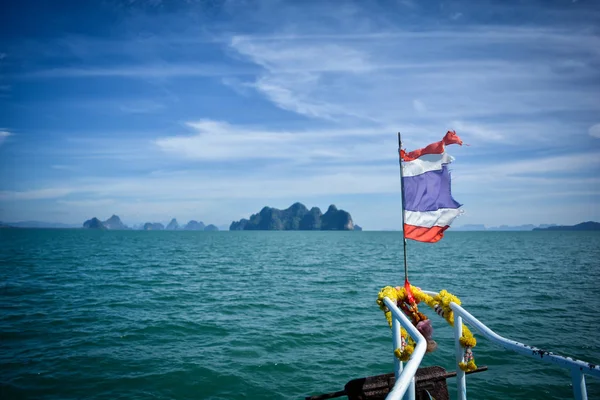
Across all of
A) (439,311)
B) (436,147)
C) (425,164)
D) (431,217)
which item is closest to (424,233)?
(431,217)

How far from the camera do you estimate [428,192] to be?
803cm

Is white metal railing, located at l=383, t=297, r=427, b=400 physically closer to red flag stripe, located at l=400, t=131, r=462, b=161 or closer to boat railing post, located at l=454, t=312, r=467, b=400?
boat railing post, located at l=454, t=312, r=467, b=400

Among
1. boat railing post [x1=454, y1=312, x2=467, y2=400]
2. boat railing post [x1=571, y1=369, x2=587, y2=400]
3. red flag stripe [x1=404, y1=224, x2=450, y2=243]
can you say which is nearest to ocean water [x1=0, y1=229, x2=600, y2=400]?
boat railing post [x1=454, y1=312, x2=467, y2=400]

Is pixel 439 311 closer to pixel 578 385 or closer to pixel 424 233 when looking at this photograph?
pixel 424 233

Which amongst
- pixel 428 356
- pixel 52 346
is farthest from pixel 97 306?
pixel 428 356

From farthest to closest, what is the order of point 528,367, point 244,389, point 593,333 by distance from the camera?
point 593,333, point 528,367, point 244,389

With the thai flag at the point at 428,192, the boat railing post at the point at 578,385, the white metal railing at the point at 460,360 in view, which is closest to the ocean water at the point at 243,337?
the white metal railing at the point at 460,360

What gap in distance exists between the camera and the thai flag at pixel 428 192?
7.89m

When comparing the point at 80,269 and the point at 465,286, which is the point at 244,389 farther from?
the point at 80,269

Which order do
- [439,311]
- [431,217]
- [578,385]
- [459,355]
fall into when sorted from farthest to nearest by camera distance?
[431,217] → [439,311] → [459,355] → [578,385]

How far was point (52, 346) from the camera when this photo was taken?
14273mm

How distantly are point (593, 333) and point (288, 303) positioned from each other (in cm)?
1713

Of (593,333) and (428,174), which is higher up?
(428,174)

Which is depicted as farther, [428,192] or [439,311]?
[428,192]
